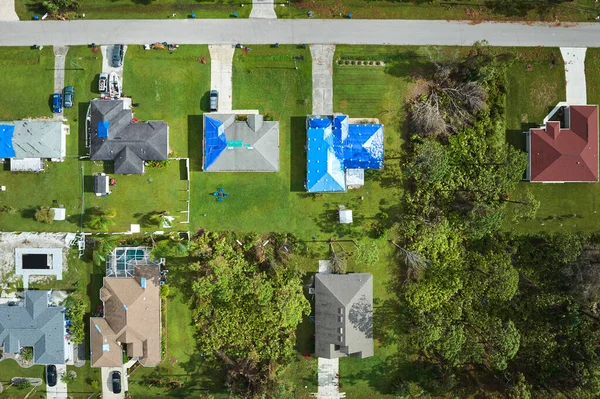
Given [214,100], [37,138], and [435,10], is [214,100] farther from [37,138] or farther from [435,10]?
[435,10]

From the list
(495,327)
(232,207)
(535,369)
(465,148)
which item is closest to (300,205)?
(232,207)

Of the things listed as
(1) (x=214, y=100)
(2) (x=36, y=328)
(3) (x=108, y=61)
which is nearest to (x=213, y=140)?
(1) (x=214, y=100)

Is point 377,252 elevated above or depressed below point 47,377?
above

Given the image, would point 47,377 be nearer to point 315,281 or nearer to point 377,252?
point 315,281

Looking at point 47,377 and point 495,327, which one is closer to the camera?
point 495,327

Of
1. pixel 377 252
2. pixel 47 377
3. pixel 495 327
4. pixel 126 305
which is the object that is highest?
pixel 377 252

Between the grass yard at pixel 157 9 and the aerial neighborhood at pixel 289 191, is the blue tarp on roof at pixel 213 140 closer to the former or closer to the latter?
the aerial neighborhood at pixel 289 191

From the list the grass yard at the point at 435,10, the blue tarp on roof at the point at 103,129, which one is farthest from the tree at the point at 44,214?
the grass yard at the point at 435,10
